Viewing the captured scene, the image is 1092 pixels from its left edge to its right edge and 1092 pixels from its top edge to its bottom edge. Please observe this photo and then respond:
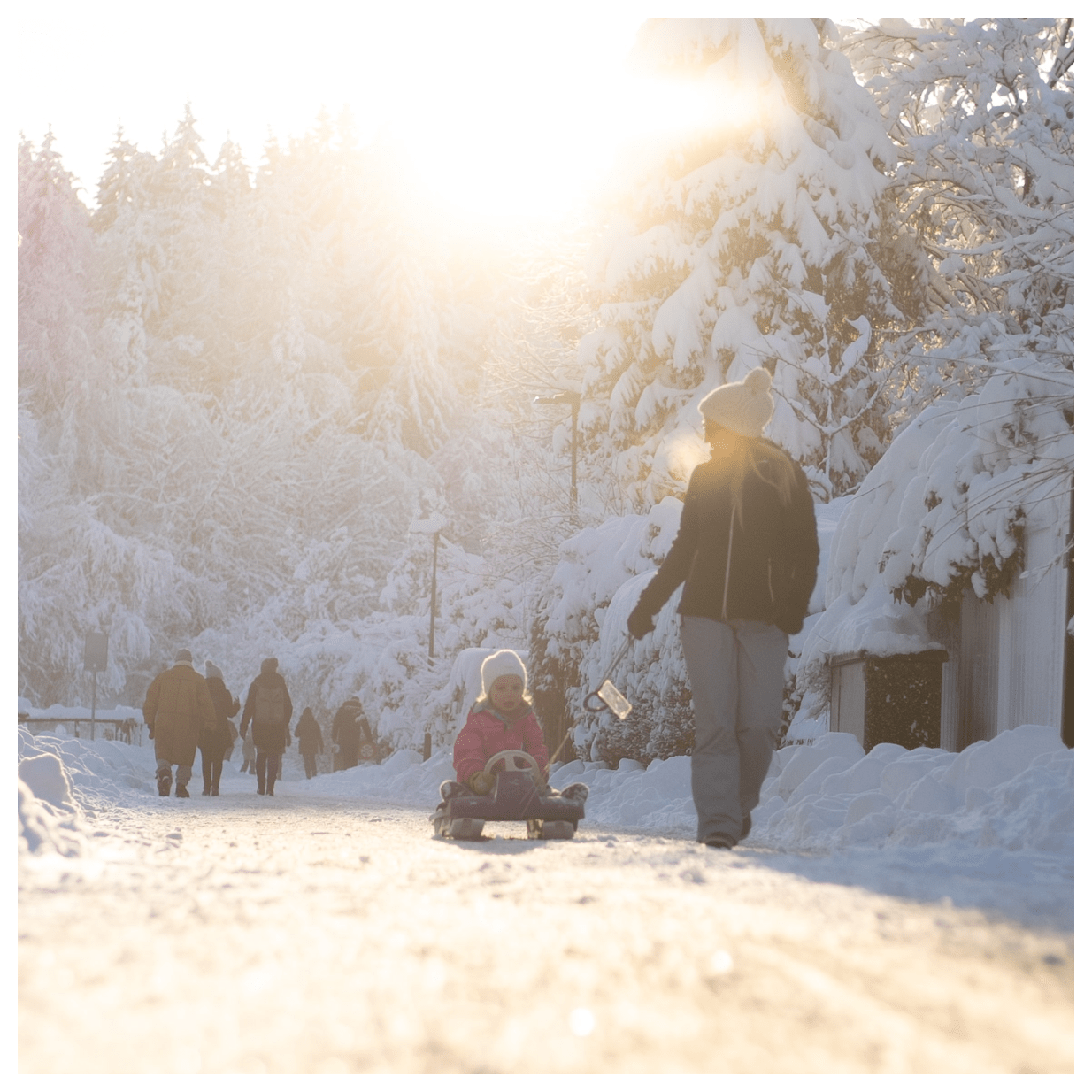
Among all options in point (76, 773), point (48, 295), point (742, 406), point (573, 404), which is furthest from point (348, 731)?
point (742, 406)

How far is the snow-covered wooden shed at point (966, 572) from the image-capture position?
27.5ft

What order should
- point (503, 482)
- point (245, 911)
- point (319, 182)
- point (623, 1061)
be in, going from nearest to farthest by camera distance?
point (623, 1061) → point (245, 911) → point (503, 482) → point (319, 182)

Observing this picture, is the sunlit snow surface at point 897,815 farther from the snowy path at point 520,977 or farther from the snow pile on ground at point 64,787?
the snowy path at point 520,977

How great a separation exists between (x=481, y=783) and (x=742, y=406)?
2.34 meters

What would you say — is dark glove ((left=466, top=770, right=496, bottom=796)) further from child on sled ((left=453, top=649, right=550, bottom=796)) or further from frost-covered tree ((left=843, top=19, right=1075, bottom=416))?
frost-covered tree ((left=843, top=19, right=1075, bottom=416))

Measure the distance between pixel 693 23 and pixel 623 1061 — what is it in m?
21.3

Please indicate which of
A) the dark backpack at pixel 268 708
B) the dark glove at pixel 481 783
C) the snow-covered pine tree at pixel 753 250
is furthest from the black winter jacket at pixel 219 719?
the dark glove at pixel 481 783

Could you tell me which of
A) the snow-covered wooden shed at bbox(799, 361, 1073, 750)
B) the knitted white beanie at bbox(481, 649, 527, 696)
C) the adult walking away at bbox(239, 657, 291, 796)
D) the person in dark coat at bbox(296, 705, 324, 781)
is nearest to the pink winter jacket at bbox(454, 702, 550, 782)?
the knitted white beanie at bbox(481, 649, 527, 696)

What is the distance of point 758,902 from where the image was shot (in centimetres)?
329

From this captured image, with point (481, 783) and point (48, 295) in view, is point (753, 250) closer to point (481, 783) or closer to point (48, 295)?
point (481, 783)

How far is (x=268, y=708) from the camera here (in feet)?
56.3

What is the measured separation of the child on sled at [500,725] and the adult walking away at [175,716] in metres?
7.74
